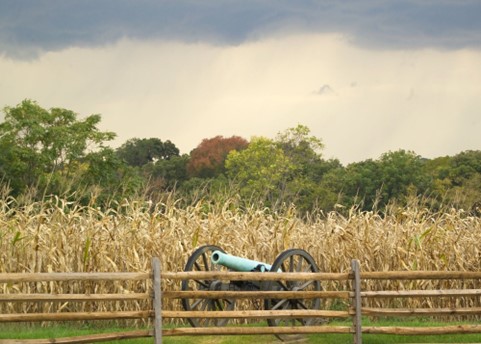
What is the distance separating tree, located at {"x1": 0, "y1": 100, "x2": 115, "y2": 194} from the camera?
38219 mm

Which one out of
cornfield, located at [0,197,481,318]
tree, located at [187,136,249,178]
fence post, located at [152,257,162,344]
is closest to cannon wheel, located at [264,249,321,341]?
fence post, located at [152,257,162,344]

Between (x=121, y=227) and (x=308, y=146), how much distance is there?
40755 mm

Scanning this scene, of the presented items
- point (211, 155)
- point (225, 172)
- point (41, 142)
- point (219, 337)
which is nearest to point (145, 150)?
point (211, 155)

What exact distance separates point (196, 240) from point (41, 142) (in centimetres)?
2447

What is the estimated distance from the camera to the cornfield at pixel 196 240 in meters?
16.4

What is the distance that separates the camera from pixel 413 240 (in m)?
18.0

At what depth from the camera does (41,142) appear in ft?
131

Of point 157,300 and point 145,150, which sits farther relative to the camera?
point 145,150

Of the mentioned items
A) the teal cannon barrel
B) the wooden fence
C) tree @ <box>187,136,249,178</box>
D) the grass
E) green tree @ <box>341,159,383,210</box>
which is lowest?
the grass

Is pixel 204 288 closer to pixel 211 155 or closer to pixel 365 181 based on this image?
pixel 365 181

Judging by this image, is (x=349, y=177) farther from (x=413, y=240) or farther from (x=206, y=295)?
(x=206, y=295)

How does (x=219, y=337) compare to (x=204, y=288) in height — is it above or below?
below

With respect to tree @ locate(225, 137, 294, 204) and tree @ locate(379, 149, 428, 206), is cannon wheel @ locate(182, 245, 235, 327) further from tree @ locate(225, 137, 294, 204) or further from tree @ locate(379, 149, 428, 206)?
tree @ locate(225, 137, 294, 204)

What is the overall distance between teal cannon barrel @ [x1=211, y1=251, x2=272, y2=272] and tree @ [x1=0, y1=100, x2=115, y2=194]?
23315 mm
